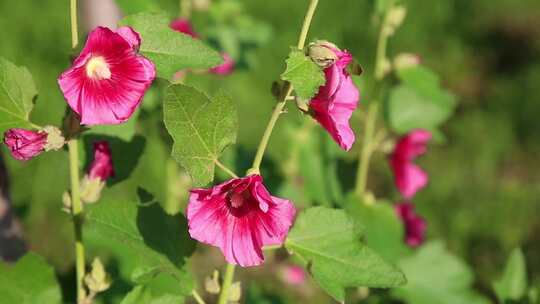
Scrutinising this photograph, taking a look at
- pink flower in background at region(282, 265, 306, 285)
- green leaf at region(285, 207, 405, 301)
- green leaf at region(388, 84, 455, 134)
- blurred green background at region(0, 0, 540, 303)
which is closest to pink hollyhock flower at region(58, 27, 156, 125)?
green leaf at region(285, 207, 405, 301)

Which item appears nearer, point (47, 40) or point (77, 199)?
point (77, 199)

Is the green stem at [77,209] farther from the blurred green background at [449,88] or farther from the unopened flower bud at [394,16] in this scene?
the unopened flower bud at [394,16]

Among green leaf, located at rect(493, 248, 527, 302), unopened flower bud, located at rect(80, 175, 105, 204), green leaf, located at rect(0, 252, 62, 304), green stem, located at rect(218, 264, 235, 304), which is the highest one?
unopened flower bud, located at rect(80, 175, 105, 204)

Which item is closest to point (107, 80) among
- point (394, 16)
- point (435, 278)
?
point (394, 16)

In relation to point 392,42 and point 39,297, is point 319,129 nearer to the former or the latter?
point 39,297

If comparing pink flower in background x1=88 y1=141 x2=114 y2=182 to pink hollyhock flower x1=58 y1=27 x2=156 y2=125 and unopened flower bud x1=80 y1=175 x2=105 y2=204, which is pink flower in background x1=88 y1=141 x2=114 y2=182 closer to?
unopened flower bud x1=80 y1=175 x2=105 y2=204

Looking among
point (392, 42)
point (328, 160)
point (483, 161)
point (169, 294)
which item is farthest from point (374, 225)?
point (392, 42)
